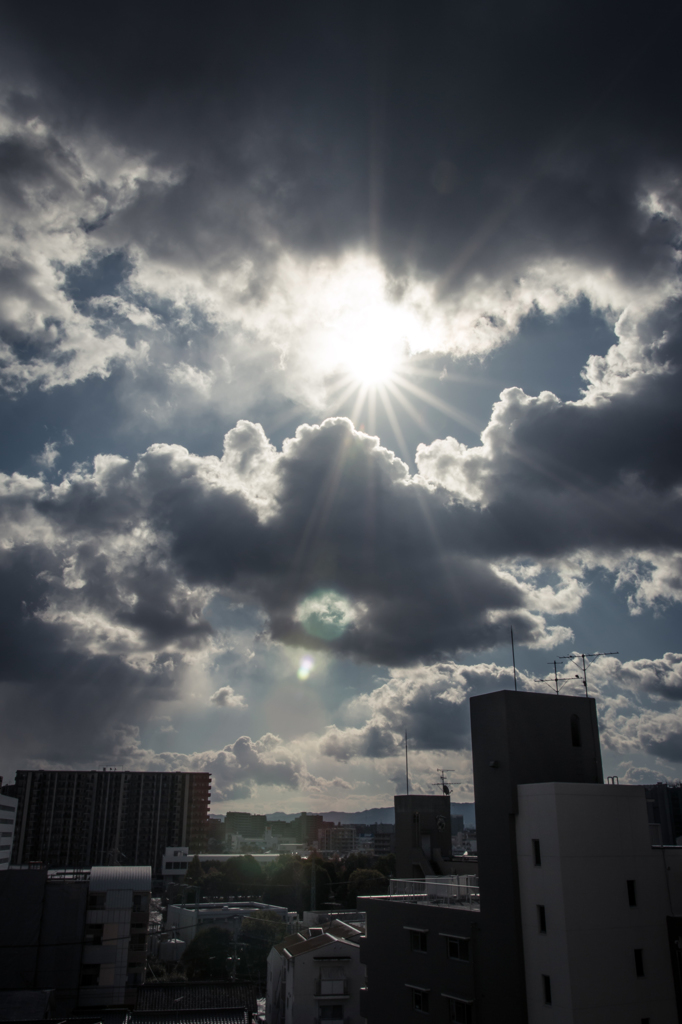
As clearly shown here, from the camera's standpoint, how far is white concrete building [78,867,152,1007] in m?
50.6

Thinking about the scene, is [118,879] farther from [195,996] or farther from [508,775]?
[508,775]

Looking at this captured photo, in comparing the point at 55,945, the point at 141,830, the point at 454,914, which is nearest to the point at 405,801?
the point at 55,945

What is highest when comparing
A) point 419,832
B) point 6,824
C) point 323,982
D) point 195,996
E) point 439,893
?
point 439,893

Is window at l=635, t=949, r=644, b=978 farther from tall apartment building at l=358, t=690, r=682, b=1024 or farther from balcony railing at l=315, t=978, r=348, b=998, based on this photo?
balcony railing at l=315, t=978, r=348, b=998

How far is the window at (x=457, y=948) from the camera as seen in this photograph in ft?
74.8

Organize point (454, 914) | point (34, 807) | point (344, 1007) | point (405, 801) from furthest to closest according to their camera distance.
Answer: point (34, 807) → point (405, 801) → point (344, 1007) → point (454, 914)

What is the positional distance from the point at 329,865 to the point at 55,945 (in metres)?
63.9

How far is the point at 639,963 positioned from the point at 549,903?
12.4 ft

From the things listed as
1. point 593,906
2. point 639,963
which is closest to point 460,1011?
point 639,963

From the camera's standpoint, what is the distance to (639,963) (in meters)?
20.8

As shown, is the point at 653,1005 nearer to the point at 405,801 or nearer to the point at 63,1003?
the point at 405,801

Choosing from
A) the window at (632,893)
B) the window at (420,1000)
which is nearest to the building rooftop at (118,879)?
the window at (420,1000)

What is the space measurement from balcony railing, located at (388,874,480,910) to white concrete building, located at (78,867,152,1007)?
114 feet

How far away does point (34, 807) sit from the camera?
149375 millimetres
